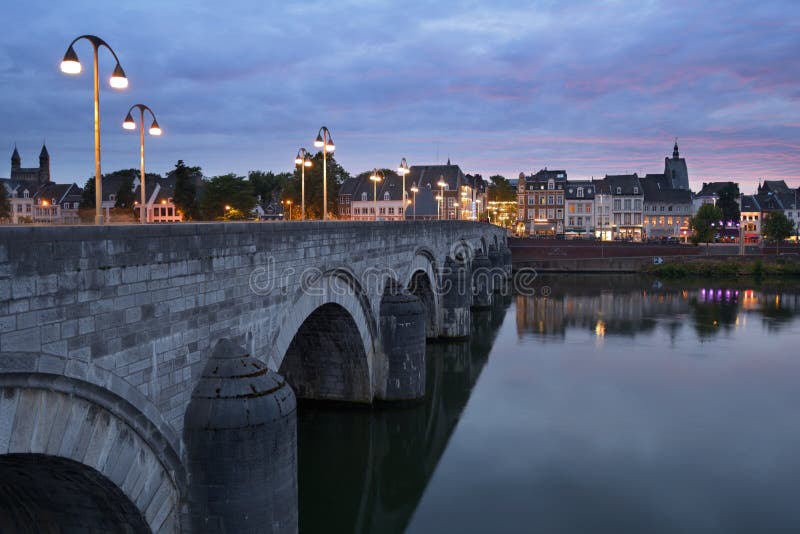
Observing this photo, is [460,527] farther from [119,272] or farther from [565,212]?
[565,212]

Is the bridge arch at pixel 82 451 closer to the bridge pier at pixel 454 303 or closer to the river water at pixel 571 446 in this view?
the river water at pixel 571 446

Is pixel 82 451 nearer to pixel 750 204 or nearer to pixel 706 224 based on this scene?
pixel 706 224

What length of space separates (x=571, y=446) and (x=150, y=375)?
14245mm

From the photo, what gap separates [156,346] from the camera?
928 centimetres

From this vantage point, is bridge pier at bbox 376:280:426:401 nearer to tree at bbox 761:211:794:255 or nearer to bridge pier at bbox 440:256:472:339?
bridge pier at bbox 440:256:472:339

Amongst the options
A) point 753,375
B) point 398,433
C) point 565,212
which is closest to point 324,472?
point 398,433

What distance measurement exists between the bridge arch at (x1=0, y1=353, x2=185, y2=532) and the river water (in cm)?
674

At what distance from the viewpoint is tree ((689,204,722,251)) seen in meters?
84.3

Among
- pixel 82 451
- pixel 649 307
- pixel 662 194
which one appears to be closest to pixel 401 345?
pixel 82 451

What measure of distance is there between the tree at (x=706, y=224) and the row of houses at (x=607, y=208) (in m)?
16.5

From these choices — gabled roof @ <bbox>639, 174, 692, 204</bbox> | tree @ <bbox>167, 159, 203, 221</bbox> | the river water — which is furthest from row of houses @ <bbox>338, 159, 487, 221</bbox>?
the river water

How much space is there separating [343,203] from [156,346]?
85719 mm

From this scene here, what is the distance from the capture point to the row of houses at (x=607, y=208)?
104688mm

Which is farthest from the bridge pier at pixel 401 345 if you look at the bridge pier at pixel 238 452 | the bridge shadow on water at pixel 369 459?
the bridge pier at pixel 238 452
